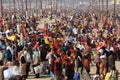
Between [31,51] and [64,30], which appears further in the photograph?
[64,30]

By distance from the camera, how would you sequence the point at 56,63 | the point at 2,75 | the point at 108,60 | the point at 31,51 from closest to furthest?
1. the point at 2,75
2. the point at 56,63
3. the point at 108,60
4. the point at 31,51

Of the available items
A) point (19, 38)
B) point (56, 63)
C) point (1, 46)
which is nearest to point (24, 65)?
point (56, 63)

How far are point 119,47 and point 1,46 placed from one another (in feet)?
22.4

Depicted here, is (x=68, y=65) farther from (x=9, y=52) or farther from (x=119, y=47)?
(x=119, y=47)

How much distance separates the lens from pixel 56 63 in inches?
628

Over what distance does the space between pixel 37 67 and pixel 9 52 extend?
4.27 ft

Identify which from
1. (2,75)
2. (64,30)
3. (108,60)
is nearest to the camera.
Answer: (2,75)

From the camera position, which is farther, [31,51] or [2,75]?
[31,51]

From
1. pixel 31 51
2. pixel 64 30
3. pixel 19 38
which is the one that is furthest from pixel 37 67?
pixel 64 30

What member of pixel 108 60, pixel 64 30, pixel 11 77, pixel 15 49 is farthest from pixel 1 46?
pixel 64 30

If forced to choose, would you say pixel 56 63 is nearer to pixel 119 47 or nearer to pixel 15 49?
pixel 15 49

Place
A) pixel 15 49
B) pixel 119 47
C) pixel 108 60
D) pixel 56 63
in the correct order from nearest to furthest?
pixel 56 63 < pixel 108 60 < pixel 15 49 < pixel 119 47

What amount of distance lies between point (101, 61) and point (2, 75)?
527 cm

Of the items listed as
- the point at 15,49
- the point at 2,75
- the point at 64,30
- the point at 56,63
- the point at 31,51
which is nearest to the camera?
the point at 2,75
